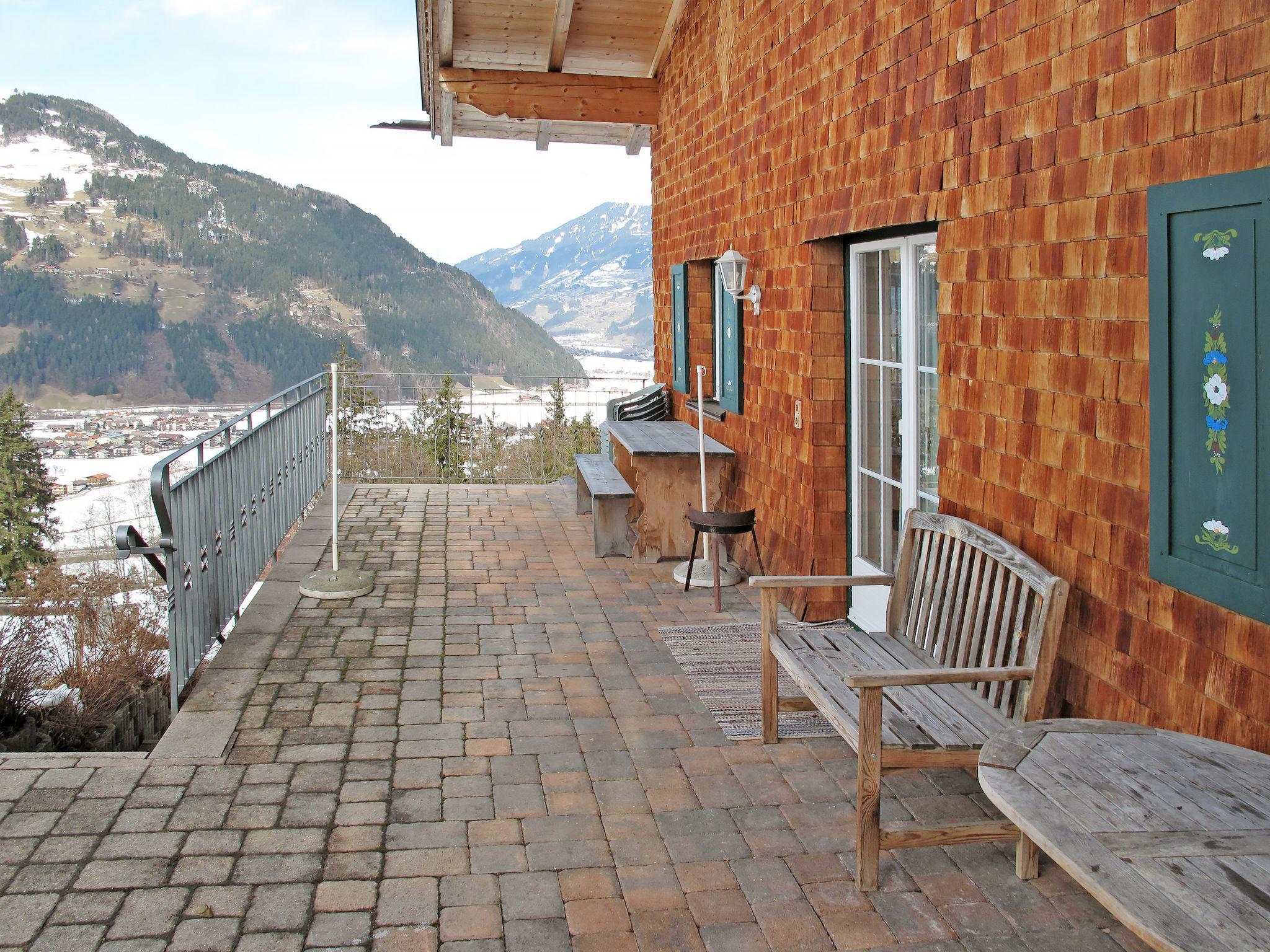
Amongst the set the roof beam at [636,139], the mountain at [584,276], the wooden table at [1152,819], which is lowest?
the wooden table at [1152,819]

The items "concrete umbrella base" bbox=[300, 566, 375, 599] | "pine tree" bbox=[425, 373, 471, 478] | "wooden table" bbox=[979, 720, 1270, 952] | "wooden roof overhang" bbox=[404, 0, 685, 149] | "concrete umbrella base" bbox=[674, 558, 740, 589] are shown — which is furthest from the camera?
"pine tree" bbox=[425, 373, 471, 478]

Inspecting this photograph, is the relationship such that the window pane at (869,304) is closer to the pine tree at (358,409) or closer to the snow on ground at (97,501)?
the pine tree at (358,409)

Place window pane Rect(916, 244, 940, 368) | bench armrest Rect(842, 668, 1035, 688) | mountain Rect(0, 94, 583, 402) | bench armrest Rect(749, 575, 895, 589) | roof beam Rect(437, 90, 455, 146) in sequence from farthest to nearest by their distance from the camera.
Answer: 1. mountain Rect(0, 94, 583, 402)
2. roof beam Rect(437, 90, 455, 146)
3. window pane Rect(916, 244, 940, 368)
4. bench armrest Rect(749, 575, 895, 589)
5. bench armrest Rect(842, 668, 1035, 688)

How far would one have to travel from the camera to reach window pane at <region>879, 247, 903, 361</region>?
4602 mm

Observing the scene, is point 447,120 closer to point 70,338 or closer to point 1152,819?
point 1152,819

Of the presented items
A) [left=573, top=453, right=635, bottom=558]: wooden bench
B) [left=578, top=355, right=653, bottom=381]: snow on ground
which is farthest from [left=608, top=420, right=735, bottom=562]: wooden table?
[left=578, top=355, right=653, bottom=381]: snow on ground

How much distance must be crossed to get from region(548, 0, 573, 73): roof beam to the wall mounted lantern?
2.85 m

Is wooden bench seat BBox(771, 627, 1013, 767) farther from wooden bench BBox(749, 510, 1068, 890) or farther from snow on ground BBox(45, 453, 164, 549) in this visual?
snow on ground BBox(45, 453, 164, 549)

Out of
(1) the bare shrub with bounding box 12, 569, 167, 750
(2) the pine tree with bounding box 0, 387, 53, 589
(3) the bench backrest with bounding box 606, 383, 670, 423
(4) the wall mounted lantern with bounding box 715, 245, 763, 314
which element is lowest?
(2) the pine tree with bounding box 0, 387, 53, 589

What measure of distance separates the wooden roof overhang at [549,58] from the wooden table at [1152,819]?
6.94 m

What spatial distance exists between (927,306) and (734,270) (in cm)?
201

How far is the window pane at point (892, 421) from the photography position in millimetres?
4617

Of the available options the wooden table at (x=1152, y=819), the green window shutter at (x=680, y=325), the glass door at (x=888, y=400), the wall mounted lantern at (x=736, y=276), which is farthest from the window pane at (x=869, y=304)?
the green window shutter at (x=680, y=325)

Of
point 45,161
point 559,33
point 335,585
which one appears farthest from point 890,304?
point 45,161
